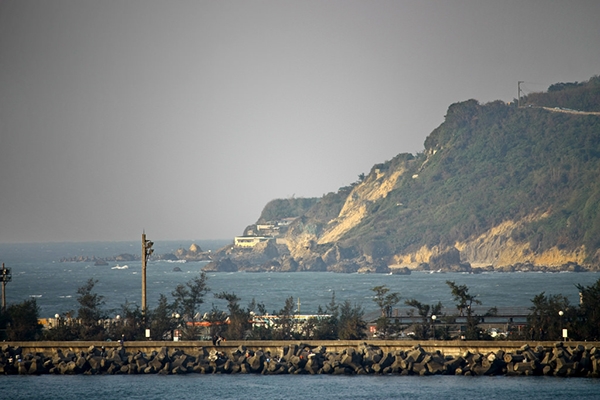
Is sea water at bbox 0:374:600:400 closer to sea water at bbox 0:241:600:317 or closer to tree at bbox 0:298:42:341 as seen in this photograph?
tree at bbox 0:298:42:341

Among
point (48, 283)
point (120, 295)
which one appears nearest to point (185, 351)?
point (120, 295)

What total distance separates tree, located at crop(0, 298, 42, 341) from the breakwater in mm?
3415

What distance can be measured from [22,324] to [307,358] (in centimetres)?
1797

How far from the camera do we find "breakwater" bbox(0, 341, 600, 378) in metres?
49.2

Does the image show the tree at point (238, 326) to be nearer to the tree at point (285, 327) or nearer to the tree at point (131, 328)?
the tree at point (285, 327)

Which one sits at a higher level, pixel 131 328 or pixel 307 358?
pixel 131 328

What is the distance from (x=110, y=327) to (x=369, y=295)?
Result: 226 feet

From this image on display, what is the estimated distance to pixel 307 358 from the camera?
51.8 meters

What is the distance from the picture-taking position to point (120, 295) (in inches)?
4692

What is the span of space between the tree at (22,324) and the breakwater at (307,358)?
342 centimetres

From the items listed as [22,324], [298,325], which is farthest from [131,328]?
[298,325]

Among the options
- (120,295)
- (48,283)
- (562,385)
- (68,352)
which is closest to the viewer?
(562,385)

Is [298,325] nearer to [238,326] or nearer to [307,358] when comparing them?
[238,326]

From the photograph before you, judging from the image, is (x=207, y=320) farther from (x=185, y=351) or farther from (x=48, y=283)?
(x=48, y=283)
